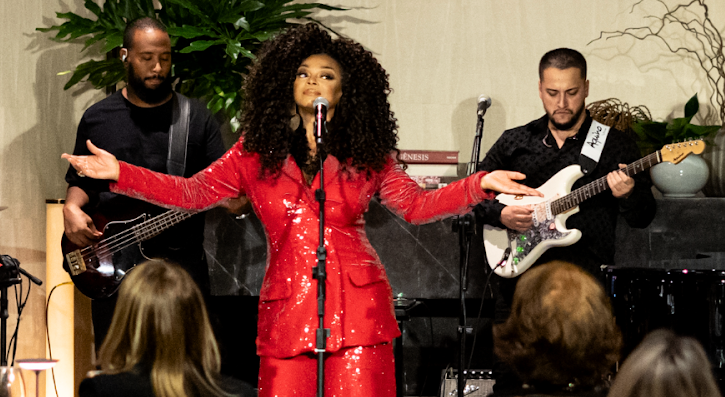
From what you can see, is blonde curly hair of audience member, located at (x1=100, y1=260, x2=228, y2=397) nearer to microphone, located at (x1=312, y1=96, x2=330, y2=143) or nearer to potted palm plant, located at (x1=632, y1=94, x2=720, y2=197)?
microphone, located at (x1=312, y1=96, x2=330, y2=143)

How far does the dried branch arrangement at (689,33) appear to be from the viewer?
18.2 feet

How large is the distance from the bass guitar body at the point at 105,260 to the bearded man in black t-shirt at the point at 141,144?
3cm

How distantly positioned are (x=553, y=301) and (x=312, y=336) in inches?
40.2

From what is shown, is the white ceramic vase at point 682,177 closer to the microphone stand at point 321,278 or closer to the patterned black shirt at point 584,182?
the patterned black shirt at point 584,182

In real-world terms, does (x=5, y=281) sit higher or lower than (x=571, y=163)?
lower

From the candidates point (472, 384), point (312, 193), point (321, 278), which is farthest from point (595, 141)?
point (321, 278)

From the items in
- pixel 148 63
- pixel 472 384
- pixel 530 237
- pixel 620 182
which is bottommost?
pixel 472 384

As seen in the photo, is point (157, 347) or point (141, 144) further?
point (141, 144)

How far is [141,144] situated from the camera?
3.79m

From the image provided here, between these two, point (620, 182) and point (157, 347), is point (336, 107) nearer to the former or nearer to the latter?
point (157, 347)

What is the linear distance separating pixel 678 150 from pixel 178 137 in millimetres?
2468

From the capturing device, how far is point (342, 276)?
274 cm

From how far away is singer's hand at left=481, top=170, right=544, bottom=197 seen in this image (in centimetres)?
→ 264

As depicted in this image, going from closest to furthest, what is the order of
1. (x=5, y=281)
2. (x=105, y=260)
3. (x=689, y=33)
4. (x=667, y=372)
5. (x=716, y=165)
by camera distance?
(x=667, y=372)
(x=5, y=281)
(x=105, y=260)
(x=716, y=165)
(x=689, y=33)
